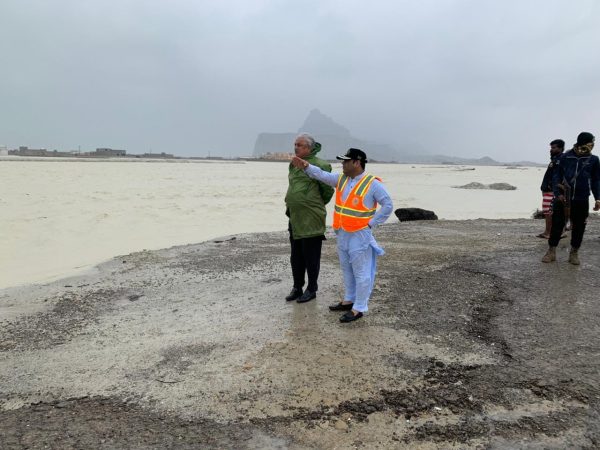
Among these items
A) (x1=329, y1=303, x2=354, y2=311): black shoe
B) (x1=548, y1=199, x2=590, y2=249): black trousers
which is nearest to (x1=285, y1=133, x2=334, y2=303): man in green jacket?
(x1=329, y1=303, x2=354, y2=311): black shoe

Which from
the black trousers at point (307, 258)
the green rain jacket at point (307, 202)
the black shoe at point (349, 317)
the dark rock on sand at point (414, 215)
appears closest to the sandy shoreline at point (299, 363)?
the black shoe at point (349, 317)

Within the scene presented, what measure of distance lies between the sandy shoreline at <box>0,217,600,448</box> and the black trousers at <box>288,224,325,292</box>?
1.00ft

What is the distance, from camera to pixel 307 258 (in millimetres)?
5168

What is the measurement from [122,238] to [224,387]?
819cm

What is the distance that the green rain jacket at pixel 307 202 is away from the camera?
4938 mm

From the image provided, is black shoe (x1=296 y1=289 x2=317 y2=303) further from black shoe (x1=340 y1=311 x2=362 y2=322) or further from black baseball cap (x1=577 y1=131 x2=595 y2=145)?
black baseball cap (x1=577 y1=131 x2=595 y2=145)

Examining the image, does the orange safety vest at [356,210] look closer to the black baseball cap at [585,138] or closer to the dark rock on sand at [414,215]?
the black baseball cap at [585,138]

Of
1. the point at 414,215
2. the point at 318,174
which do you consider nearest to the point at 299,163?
the point at 318,174

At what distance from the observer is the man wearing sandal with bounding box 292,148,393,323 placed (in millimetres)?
4477

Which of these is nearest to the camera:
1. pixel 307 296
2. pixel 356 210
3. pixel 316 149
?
pixel 356 210

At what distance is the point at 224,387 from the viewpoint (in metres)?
3.45

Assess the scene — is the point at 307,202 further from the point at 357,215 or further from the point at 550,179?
the point at 550,179

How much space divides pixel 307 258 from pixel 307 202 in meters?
0.66

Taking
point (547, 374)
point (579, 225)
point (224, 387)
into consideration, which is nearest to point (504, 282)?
point (579, 225)
